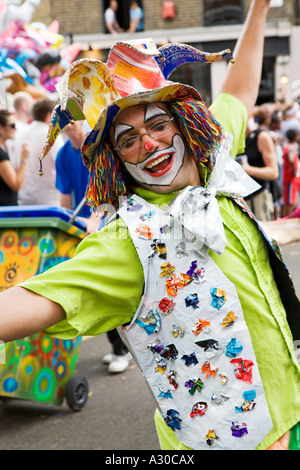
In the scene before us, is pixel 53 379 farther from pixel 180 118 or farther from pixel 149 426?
pixel 180 118

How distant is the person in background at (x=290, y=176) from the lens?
954cm

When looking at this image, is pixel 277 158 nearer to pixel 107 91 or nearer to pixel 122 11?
pixel 107 91

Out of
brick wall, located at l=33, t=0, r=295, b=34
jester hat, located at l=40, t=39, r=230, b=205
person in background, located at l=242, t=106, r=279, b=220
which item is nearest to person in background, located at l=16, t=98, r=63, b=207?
person in background, located at l=242, t=106, r=279, b=220

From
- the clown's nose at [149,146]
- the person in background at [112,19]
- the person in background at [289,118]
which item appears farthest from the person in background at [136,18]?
the clown's nose at [149,146]

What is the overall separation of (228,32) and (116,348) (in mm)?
16720

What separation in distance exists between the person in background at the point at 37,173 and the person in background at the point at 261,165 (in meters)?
1.76

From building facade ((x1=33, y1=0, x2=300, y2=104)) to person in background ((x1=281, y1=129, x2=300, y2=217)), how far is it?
1015 cm

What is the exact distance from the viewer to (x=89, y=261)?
64.0 inches

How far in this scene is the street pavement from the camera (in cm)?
353

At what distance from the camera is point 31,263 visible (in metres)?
3.61

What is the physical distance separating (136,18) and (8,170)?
50.9 ft

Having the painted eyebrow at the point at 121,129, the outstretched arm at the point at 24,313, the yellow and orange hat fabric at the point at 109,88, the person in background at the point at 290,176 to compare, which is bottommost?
the person in background at the point at 290,176

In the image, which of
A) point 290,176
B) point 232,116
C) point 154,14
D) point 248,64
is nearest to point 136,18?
point 154,14

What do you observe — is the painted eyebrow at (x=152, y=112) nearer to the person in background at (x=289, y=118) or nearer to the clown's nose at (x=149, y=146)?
the clown's nose at (x=149, y=146)
